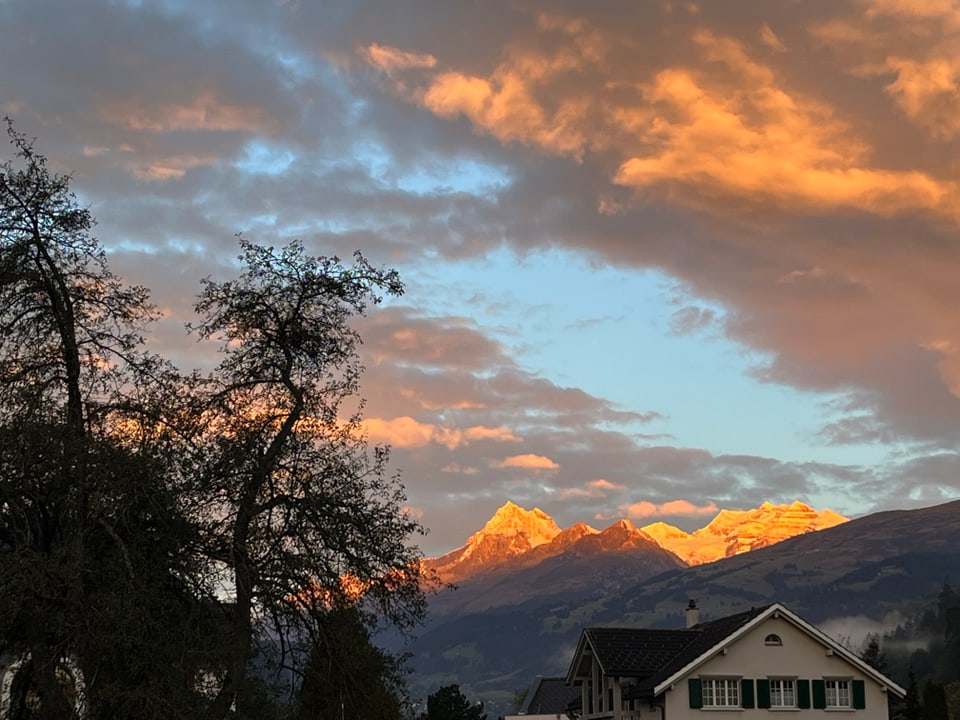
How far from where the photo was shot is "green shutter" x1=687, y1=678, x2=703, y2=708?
6344cm

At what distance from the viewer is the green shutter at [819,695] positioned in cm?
6500

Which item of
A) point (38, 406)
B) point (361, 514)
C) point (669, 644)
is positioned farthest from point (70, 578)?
point (669, 644)

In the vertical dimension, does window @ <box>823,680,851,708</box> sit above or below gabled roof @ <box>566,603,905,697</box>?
below

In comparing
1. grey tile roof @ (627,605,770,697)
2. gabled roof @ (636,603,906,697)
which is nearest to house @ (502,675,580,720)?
grey tile roof @ (627,605,770,697)

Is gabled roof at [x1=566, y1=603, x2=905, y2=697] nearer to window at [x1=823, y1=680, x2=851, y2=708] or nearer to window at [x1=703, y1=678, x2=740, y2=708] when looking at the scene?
window at [x1=823, y1=680, x2=851, y2=708]

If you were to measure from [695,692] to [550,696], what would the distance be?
6517 cm

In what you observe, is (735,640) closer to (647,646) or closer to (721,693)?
(721,693)

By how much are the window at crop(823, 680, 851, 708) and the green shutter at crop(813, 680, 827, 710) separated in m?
0.27

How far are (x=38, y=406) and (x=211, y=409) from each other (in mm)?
3506

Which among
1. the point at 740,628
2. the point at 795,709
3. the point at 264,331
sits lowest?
the point at 795,709

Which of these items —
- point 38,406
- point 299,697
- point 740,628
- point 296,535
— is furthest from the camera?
point 740,628

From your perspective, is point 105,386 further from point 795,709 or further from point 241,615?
point 795,709

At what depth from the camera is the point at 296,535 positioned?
25250 millimetres

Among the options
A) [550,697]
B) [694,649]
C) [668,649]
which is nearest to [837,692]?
[694,649]
